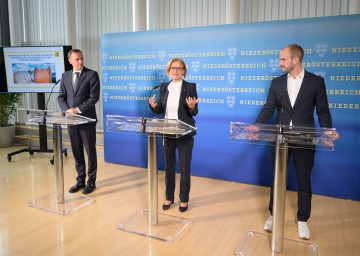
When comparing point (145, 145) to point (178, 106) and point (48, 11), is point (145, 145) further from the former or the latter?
point (48, 11)

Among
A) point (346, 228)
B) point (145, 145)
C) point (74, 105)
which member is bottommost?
point (346, 228)

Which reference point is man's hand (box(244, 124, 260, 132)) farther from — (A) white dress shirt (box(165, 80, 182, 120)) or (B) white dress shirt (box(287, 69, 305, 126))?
(A) white dress shirt (box(165, 80, 182, 120))

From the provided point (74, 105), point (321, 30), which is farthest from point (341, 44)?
point (74, 105)

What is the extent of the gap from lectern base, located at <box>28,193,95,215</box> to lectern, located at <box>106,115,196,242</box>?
26.4 inches

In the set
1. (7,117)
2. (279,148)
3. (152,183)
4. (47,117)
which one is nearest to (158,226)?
(152,183)

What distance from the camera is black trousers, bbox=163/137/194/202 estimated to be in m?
3.25

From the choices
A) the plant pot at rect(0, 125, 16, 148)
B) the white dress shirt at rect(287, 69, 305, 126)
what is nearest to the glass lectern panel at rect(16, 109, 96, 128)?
the white dress shirt at rect(287, 69, 305, 126)

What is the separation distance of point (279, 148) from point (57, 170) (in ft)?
7.92

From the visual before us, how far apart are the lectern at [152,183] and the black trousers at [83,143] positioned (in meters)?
0.96

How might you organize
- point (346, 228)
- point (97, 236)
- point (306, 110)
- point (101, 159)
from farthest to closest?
point (101, 159) < point (346, 228) < point (97, 236) < point (306, 110)

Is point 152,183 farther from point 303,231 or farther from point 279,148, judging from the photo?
point 303,231

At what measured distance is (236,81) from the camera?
4.20 m

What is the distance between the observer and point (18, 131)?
22.8 feet

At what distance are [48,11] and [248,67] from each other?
480cm
